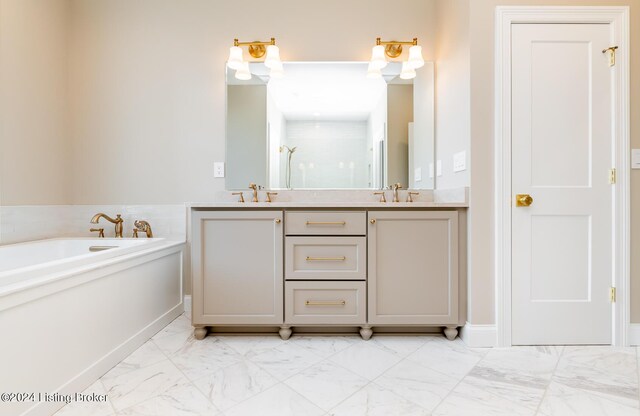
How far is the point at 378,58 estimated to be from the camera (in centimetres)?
223

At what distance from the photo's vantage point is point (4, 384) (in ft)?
3.28

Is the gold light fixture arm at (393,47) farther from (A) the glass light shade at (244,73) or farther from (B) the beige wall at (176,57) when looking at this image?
(A) the glass light shade at (244,73)

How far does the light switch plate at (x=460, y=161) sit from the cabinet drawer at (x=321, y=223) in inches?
26.5

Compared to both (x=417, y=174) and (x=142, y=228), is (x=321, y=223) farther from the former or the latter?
(x=142, y=228)

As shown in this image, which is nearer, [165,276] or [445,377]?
[445,377]

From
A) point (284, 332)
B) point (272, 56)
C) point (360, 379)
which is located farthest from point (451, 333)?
point (272, 56)

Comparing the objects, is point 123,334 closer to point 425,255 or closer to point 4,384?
point 4,384

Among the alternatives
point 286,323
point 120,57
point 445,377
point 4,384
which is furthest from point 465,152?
point 120,57

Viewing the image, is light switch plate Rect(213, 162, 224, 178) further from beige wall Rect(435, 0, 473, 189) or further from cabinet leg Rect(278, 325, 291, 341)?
beige wall Rect(435, 0, 473, 189)

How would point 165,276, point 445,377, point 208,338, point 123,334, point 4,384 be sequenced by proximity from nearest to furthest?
point 4,384, point 445,377, point 123,334, point 208,338, point 165,276

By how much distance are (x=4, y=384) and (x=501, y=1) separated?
2.77 meters

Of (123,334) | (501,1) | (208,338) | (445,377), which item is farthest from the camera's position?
(208,338)

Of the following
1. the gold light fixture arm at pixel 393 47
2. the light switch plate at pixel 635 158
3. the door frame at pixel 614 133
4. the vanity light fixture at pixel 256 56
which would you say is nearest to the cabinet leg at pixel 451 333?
the door frame at pixel 614 133

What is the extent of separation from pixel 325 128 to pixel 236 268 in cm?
122
